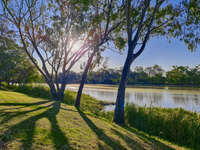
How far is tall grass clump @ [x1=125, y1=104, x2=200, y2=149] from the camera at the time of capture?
19.0 feet

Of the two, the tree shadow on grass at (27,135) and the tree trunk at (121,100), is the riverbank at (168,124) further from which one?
the tree shadow on grass at (27,135)

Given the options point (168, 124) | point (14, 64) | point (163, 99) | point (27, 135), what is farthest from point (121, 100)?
point (14, 64)

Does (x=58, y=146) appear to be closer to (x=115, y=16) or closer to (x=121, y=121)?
(x=121, y=121)

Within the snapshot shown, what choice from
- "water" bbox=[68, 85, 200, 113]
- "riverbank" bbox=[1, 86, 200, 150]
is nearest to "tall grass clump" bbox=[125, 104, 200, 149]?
"riverbank" bbox=[1, 86, 200, 150]

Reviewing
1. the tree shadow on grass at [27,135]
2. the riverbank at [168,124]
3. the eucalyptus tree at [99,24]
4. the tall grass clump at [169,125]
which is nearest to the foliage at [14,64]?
the eucalyptus tree at [99,24]

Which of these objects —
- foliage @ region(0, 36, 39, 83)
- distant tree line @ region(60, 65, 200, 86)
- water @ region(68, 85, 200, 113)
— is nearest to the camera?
water @ region(68, 85, 200, 113)

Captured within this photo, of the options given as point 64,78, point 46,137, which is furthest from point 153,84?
point 46,137

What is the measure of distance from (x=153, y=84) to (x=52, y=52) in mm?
58047

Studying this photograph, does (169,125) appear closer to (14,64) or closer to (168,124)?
(168,124)

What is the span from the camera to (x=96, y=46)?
1045 cm

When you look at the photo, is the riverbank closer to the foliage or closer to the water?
the water

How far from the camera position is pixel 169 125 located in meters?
6.47

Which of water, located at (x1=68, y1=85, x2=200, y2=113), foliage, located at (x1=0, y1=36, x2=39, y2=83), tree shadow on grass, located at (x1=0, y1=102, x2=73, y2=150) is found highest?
foliage, located at (x1=0, y1=36, x2=39, y2=83)

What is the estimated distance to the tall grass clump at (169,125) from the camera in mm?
5777
